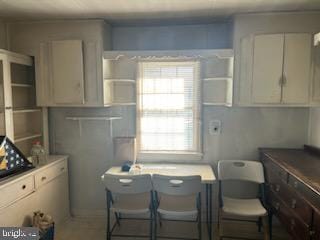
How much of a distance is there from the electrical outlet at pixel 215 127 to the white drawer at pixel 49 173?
1.78 m

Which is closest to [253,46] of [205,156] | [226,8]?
[226,8]

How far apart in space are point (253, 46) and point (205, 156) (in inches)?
51.9

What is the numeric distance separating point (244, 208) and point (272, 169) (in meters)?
0.47

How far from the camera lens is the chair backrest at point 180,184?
2.38 m

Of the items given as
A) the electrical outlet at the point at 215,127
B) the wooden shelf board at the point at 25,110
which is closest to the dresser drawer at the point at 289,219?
the electrical outlet at the point at 215,127

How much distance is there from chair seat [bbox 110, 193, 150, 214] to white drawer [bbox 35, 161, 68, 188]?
0.77m

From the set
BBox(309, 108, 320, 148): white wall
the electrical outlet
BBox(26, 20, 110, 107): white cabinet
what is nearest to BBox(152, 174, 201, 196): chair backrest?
the electrical outlet

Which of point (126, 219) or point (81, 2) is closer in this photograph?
point (81, 2)

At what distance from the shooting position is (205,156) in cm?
315

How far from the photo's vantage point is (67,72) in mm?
2922

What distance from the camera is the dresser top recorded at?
6.33ft

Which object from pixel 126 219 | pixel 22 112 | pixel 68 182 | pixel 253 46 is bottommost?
pixel 126 219

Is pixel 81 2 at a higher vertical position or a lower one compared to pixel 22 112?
higher

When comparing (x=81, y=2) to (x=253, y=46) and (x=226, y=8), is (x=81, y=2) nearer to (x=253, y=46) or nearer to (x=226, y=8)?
(x=226, y=8)
